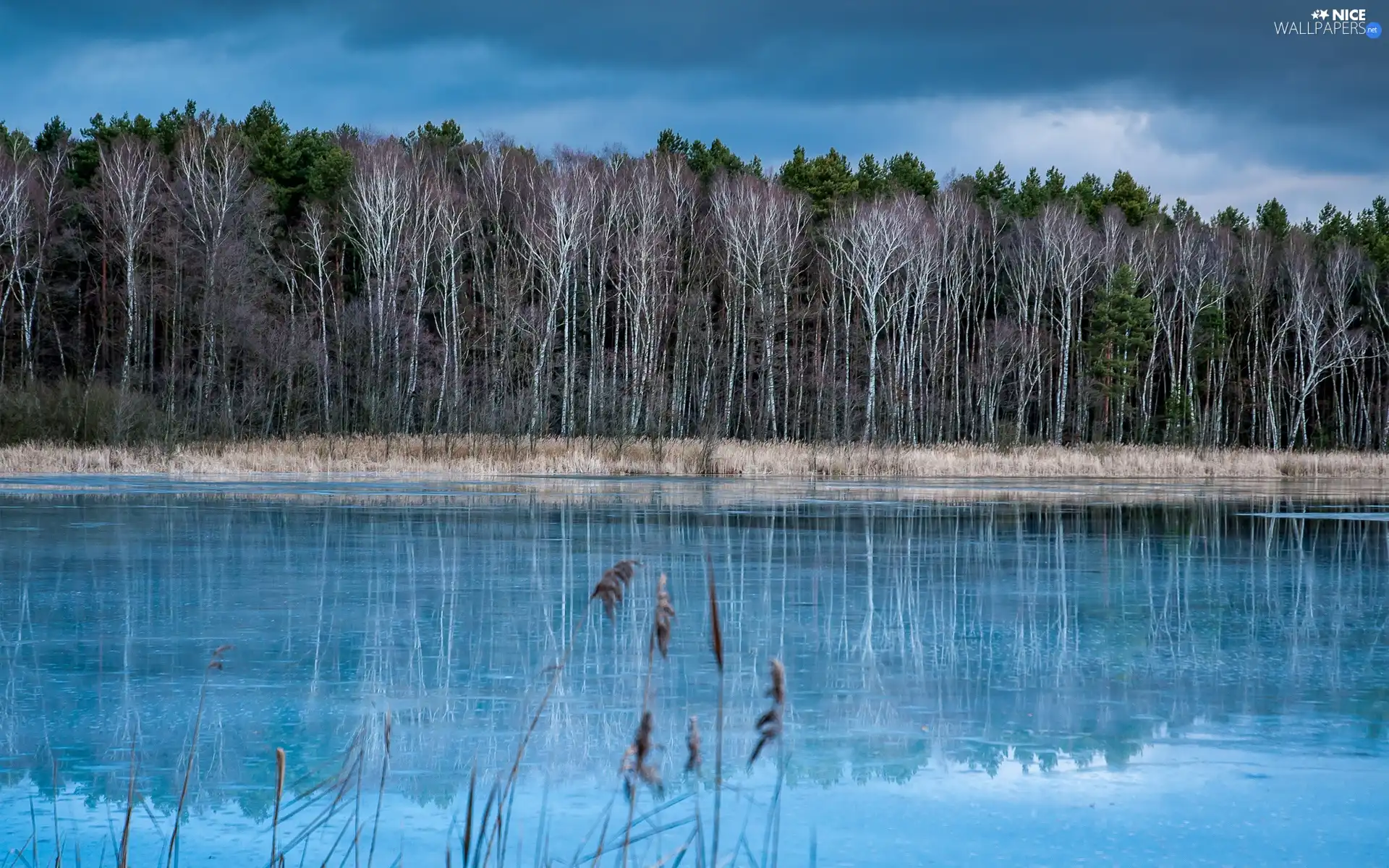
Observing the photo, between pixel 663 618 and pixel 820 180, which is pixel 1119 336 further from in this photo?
pixel 663 618

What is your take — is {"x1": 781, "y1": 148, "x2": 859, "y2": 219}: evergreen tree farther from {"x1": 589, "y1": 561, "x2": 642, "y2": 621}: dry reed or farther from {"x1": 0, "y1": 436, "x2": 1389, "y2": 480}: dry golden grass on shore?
{"x1": 589, "y1": 561, "x2": 642, "y2": 621}: dry reed

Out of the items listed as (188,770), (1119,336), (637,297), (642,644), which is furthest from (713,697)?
(1119,336)

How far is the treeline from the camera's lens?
43188mm

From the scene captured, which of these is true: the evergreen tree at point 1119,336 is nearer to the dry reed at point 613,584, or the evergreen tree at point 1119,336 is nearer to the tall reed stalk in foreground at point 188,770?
the tall reed stalk in foreground at point 188,770

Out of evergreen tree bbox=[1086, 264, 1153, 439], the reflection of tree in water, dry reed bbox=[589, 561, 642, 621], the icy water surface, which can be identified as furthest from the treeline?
dry reed bbox=[589, 561, 642, 621]

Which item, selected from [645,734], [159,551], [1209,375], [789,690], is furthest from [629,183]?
[645,734]

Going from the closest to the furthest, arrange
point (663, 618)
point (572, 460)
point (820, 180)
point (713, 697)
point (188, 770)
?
point (663, 618) < point (188, 770) < point (713, 697) < point (572, 460) < point (820, 180)

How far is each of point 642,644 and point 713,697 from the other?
1546 millimetres

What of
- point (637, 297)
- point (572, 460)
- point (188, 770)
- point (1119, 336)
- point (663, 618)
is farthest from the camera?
point (1119, 336)

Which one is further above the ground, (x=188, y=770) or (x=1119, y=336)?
(x=1119, y=336)

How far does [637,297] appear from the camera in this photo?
152 ft

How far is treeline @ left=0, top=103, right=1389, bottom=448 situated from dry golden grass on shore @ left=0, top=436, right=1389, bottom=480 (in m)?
5.03

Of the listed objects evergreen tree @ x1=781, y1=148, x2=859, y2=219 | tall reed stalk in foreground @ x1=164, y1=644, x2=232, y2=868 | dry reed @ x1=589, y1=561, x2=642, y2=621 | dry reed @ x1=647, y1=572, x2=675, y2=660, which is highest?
evergreen tree @ x1=781, y1=148, x2=859, y2=219

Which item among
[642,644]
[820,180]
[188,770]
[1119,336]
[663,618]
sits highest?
[820,180]
